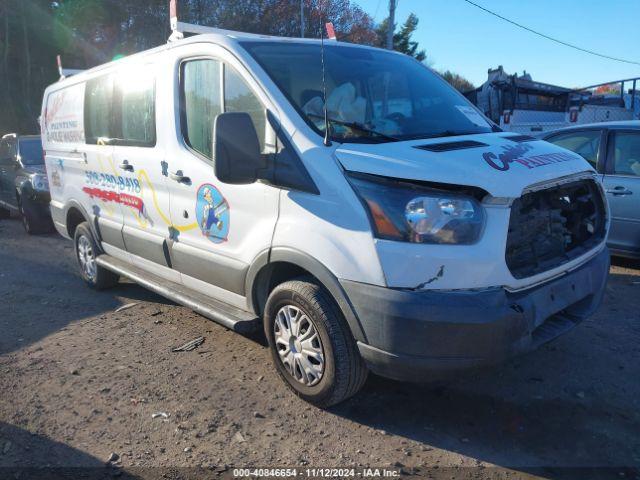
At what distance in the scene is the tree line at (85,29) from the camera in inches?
994

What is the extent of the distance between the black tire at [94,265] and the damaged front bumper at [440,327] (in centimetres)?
373

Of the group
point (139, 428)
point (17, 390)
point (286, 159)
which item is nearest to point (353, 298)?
point (286, 159)

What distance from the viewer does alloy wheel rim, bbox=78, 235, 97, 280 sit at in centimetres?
576

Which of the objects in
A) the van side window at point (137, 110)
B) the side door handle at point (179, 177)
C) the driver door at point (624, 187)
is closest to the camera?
the side door handle at point (179, 177)

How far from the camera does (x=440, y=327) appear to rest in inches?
103

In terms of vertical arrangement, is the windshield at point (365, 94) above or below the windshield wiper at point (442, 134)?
above

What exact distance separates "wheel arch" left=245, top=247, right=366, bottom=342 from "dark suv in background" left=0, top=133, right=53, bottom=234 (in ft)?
23.0

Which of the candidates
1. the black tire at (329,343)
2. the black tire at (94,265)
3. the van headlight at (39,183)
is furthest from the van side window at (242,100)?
the van headlight at (39,183)

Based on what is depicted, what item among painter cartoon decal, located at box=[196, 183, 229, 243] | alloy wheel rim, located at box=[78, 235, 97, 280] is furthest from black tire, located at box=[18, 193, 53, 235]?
painter cartoon decal, located at box=[196, 183, 229, 243]

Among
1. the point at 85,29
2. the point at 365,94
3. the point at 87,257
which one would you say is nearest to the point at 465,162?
the point at 365,94

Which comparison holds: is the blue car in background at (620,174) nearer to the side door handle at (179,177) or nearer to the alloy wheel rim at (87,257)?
the side door handle at (179,177)

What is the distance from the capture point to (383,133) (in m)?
3.25

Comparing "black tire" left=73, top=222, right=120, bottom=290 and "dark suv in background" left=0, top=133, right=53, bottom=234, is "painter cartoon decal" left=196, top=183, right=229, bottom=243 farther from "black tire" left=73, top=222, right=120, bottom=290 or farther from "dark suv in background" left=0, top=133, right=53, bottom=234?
"dark suv in background" left=0, top=133, right=53, bottom=234

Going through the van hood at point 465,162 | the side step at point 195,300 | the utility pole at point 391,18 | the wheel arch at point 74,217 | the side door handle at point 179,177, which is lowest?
the side step at point 195,300
